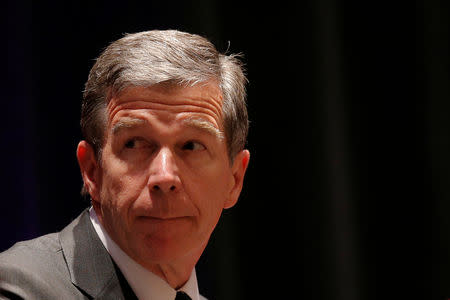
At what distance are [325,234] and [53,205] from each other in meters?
0.90

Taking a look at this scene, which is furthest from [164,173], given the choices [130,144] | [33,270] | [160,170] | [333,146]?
[333,146]

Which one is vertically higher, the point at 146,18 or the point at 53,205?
the point at 146,18

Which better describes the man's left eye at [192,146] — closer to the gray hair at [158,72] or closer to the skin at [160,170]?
the skin at [160,170]

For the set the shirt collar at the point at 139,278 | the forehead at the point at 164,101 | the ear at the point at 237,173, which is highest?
the forehead at the point at 164,101

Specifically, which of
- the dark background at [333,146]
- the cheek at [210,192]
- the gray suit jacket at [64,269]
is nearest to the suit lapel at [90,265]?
the gray suit jacket at [64,269]

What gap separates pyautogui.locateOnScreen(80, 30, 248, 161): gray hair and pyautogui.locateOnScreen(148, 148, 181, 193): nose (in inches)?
6.1

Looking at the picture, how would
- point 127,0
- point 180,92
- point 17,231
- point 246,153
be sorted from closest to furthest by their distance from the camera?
point 180,92 → point 246,153 → point 17,231 → point 127,0

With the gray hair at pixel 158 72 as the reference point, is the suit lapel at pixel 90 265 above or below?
below

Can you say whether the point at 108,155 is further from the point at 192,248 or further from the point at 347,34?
the point at 347,34

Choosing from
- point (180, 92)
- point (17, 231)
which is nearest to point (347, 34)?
point (180, 92)

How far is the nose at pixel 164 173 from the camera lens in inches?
61.0

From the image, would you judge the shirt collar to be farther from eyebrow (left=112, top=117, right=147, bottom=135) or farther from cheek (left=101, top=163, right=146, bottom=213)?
eyebrow (left=112, top=117, right=147, bottom=135)

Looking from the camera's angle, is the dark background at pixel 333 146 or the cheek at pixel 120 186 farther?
the dark background at pixel 333 146

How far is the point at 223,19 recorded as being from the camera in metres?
2.52
